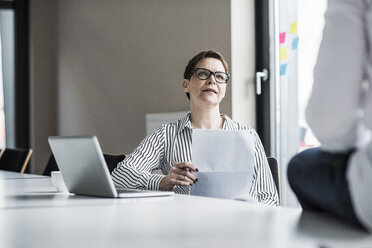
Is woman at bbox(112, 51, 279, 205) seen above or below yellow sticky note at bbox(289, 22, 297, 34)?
below

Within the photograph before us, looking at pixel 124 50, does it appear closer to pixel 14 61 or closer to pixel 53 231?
pixel 14 61

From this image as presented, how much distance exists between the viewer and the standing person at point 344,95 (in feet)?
3.07

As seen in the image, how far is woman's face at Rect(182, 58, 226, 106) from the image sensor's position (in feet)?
9.65

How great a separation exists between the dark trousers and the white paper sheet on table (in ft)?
3.60

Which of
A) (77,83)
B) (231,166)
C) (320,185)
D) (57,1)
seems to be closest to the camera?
(320,185)

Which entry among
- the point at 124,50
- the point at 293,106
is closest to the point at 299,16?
the point at 293,106

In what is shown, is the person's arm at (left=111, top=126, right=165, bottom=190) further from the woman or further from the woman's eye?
the woman's eye

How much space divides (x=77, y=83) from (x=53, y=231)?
603cm

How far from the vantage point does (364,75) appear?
0.95 m

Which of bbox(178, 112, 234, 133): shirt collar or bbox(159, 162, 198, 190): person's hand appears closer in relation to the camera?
bbox(159, 162, 198, 190): person's hand

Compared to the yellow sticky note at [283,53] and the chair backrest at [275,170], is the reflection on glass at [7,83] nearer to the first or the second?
the yellow sticky note at [283,53]

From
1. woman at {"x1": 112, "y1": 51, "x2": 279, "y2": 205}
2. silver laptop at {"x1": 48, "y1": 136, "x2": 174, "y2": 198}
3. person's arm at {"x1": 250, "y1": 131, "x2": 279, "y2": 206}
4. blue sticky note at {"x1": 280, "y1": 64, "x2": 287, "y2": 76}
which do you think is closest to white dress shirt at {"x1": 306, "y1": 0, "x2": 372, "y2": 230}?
silver laptop at {"x1": 48, "y1": 136, "x2": 174, "y2": 198}

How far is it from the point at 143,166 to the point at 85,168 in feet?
3.25

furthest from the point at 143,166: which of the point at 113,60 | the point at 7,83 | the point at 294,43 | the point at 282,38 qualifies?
the point at 7,83
